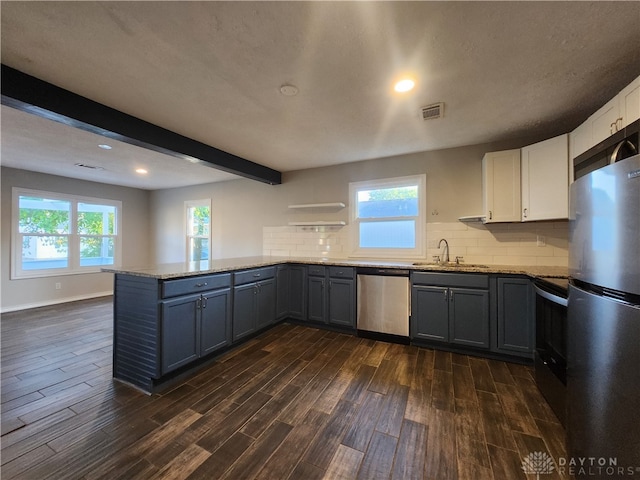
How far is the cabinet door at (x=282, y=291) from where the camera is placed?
355 centimetres

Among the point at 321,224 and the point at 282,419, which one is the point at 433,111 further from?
the point at 282,419

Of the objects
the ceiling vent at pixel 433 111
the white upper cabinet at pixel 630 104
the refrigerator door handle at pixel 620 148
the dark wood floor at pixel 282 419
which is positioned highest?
the ceiling vent at pixel 433 111

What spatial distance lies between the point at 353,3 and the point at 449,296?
2.63 meters

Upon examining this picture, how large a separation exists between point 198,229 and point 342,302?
398 centimetres

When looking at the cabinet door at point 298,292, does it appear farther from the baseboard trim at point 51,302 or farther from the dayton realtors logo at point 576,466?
the baseboard trim at point 51,302

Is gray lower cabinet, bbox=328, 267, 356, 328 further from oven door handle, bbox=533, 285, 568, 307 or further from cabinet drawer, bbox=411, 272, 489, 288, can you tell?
oven door handle, bbox=533, 285, 568, 307

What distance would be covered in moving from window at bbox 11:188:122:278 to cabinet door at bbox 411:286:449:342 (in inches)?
249

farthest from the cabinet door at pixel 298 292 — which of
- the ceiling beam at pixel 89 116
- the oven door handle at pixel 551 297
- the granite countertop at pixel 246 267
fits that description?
the oven door handle at pixel 551 297

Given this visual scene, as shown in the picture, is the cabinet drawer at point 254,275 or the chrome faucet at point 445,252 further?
the chrome faucet at point 445,252

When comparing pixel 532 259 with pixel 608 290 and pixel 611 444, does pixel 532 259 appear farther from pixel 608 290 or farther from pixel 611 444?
pixel 611 444

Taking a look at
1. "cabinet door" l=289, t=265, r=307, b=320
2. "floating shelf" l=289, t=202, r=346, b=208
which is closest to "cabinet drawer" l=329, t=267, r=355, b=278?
"cabinet door" l=289, t=265, r=307, b=320

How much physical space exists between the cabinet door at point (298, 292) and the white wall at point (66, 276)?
458 cm

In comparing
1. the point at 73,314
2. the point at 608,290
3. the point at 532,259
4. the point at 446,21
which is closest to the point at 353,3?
the point at 446,21

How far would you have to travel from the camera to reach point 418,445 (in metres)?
1.56
